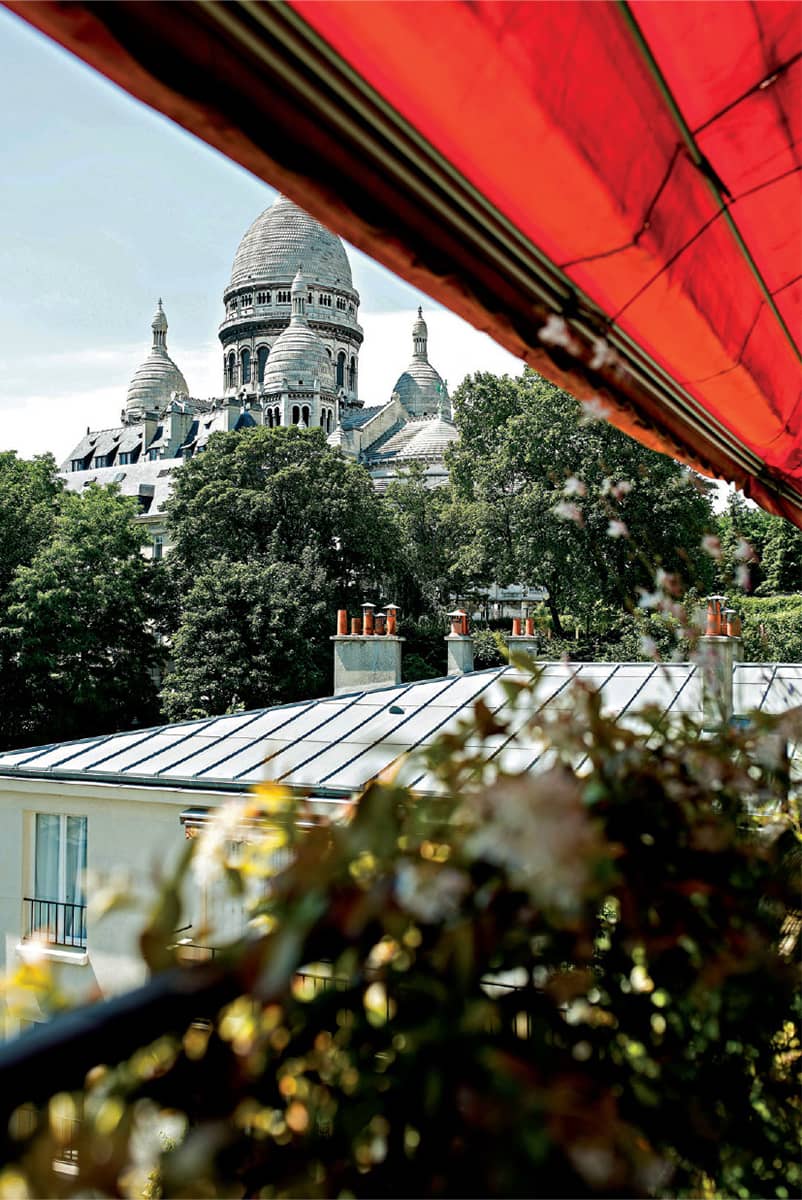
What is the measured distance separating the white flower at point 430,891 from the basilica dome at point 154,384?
84.2 metres

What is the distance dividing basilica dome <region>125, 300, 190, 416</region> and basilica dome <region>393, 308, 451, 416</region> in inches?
684

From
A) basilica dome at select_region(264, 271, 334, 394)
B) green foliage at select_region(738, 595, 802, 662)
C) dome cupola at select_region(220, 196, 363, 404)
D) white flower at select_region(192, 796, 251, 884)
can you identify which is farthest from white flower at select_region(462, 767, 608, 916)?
dome cupola at select_region(220, 196, 363, 404)

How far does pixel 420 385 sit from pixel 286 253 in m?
14.4

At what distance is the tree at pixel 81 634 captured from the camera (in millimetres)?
34344

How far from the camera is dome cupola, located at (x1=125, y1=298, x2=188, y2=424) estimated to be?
84.6m

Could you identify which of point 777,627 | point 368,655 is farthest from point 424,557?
point 368,655

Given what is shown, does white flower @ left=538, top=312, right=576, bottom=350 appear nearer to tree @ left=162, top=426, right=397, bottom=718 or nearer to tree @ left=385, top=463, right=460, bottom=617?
tree @ left=162, top=426, right=397, bottom=718

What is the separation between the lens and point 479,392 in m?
35.4

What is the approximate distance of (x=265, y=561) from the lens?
37125 mm

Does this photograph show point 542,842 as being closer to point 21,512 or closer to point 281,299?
point 21,512

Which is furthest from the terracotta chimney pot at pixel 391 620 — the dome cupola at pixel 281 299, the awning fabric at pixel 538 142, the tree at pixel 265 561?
the dome cupola at pixel 281 299

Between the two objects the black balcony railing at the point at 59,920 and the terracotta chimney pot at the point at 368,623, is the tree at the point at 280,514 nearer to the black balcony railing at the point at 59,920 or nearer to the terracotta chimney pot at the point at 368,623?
the terracotta chimney pot at the point at 368,623

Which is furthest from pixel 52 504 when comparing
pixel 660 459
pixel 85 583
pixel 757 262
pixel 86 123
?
pixel 757 262

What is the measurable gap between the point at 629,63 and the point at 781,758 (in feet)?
3.95
